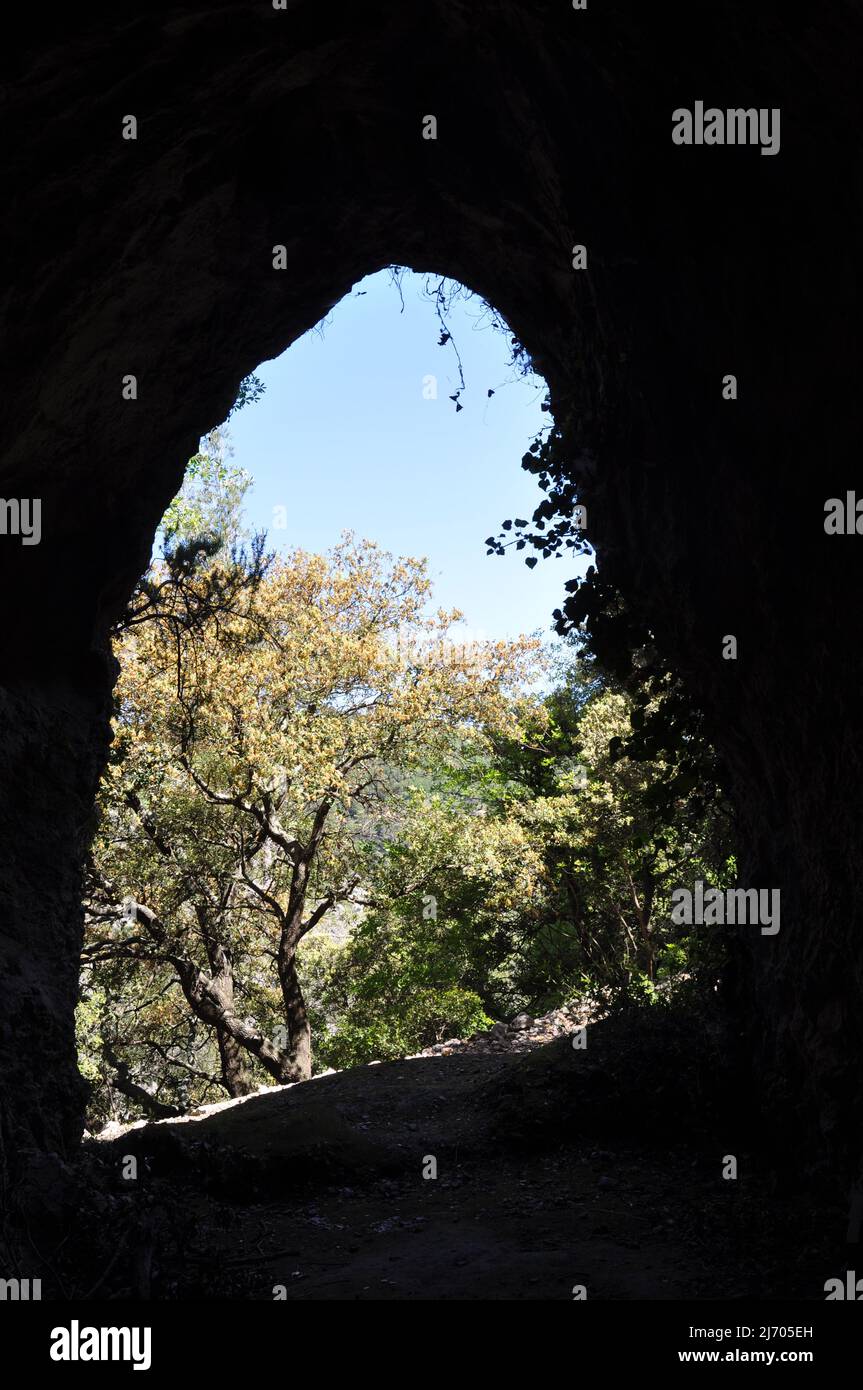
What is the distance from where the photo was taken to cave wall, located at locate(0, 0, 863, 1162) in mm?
4250

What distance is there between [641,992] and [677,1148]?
5.99 m

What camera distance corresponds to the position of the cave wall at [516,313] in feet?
13.9

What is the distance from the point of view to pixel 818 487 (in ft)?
15.4

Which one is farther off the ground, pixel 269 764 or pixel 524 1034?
pixel 269 764

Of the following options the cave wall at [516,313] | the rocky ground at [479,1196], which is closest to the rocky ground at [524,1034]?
the rocky ground at [479,1196]

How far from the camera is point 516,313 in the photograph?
26.1 feet

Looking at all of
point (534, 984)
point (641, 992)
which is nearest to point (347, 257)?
point (641, 992)

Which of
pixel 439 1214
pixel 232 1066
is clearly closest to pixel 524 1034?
pixel 232 1066

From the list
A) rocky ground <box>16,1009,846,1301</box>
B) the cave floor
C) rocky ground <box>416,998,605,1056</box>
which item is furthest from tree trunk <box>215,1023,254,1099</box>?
the cave floor

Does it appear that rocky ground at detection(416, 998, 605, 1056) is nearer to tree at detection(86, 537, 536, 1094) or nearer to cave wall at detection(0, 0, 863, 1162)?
tree at detection(86, 537, 536, 1094)

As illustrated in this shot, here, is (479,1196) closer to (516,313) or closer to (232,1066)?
(516,313)

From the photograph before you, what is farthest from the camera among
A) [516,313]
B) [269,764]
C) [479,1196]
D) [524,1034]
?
[269,764]

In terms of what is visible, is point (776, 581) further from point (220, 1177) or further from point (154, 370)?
point (220, 1177)
